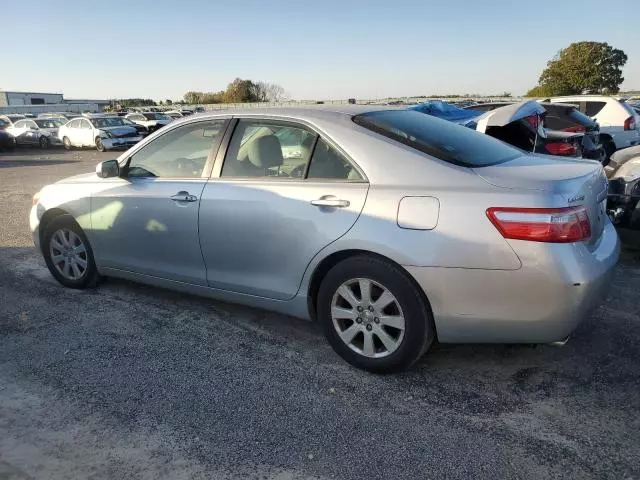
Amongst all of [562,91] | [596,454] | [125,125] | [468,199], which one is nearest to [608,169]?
[468,199]

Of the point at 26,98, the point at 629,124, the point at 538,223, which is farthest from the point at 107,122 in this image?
the point at 26,98

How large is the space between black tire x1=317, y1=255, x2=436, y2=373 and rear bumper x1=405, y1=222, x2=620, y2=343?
69 millimetres

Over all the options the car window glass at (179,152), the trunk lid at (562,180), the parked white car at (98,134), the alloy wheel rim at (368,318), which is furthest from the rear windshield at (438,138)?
the parked white car at (98,134)

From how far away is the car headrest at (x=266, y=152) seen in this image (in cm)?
360

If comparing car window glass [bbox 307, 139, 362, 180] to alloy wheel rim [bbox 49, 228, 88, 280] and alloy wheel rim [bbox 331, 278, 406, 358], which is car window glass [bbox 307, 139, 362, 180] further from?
alloy wheel rim [bbox 49, 228, 88, 280]

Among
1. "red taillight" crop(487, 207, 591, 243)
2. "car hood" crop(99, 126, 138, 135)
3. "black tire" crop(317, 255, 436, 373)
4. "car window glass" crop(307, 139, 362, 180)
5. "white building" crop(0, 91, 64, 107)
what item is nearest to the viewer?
"red taillight" crop(487, 207, 591, 243)

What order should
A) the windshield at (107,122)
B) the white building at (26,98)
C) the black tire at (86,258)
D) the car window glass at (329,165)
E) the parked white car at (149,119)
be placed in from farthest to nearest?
the white building at (26,98)
the parked white car at (149,119)
the windshield at (107,122)
the black tire at (86,258)
the car window glass at (329,165)

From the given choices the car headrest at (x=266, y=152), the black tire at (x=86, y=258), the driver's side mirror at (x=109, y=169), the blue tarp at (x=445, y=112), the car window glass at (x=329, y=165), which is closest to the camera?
the car window glass at (x=329, y=165)

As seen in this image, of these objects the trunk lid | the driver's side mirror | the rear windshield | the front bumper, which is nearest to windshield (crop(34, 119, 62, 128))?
the front bumper

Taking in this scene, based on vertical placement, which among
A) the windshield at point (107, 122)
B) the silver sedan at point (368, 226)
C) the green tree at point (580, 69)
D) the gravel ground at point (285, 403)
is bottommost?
the gravel ground at point (285, 403)

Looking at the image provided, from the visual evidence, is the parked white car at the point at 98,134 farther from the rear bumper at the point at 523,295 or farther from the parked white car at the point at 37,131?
the rear bumper at the point at 523,295

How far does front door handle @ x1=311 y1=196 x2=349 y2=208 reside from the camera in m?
3.08

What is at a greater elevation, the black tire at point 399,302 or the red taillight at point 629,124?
the red taillight at point 629,124

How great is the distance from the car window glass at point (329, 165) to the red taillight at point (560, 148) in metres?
4.84
